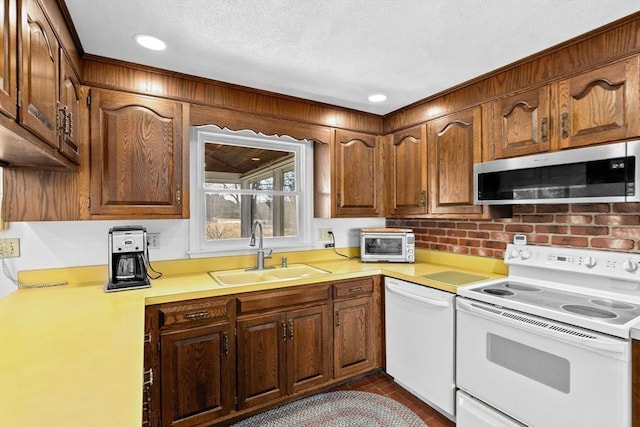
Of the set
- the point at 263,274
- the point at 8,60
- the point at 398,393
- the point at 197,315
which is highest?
the point at 8,60

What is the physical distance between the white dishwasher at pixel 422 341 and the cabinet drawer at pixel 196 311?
118 centimetres

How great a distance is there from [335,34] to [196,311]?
1663 mm

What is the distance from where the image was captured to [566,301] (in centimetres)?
167

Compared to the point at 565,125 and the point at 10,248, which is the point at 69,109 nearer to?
the point at 10,248

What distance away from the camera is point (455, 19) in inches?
59.2

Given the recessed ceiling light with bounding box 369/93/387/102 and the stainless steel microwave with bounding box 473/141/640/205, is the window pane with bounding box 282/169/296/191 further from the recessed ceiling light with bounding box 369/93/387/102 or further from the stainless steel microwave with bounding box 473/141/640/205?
the stainless steel microwave with bounding box 473/141/640/205

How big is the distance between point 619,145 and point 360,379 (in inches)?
85.7

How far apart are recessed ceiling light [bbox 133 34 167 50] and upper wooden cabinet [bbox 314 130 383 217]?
137 centimetres

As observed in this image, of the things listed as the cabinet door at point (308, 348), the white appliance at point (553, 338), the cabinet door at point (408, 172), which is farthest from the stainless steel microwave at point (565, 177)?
the cabinet door at point (308, 348)

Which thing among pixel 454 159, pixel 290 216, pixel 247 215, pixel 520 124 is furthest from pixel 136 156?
pixel 520 124

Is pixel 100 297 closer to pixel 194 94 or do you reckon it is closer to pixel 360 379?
pixel 194 94

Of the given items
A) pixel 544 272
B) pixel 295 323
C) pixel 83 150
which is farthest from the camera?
pixel 295 323

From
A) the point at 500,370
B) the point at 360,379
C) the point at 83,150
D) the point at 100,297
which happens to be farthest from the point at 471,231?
the point at 83,150

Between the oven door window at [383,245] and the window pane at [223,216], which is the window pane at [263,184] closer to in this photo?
the window pane at [223,216]
